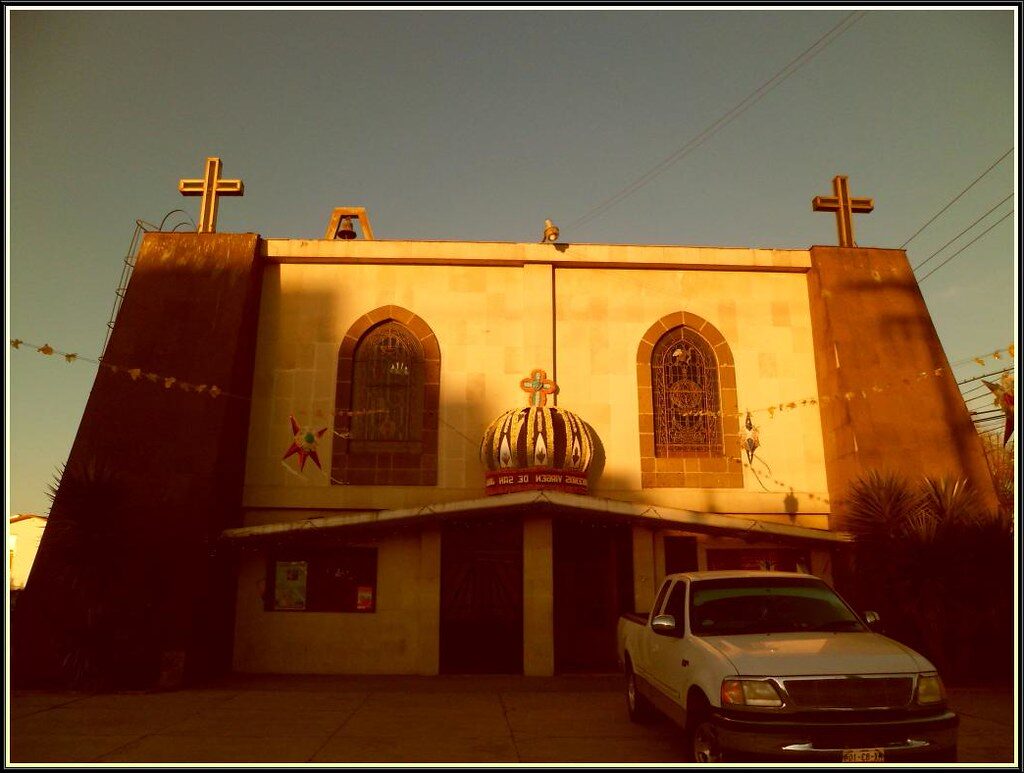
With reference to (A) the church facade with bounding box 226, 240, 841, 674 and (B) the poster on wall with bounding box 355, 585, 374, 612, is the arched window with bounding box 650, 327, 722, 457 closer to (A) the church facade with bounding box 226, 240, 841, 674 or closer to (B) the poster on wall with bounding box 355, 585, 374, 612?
(A) the church facade with bounding box 226, 240, 841, 674

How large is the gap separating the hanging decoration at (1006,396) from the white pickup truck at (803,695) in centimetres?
911

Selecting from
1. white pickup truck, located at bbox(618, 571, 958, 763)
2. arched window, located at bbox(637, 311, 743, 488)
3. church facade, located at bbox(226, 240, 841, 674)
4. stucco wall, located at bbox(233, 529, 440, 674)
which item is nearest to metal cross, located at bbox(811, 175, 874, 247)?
church facade, located at bbox(226, 240, 841, 674)

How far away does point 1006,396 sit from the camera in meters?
14.4

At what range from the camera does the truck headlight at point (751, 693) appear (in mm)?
6164

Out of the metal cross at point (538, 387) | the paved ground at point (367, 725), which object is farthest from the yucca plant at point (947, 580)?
the metal cross at point (538, 387)

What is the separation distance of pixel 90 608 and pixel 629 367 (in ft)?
36.1

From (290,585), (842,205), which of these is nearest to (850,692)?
(290,585)

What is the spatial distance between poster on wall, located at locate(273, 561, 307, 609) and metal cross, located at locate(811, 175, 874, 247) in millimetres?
13883

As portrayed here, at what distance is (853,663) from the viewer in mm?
6316

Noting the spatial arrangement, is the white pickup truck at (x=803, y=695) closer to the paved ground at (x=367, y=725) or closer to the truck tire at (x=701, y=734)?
the truck tire at (x=701, y=734)

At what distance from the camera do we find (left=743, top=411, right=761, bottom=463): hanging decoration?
16219 millimetres

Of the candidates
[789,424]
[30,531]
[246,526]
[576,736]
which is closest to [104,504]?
[246,526]

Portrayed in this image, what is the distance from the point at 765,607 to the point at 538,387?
8655mm

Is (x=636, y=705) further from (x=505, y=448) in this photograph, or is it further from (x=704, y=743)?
(x=505, y=448)
